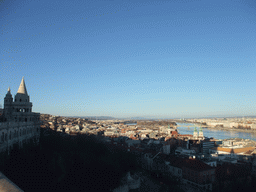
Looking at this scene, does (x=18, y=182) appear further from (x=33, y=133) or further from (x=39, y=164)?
(x=33, y=133)

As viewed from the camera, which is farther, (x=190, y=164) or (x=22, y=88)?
(x=190, y=164)

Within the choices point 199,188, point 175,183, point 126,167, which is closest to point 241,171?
point 199,188

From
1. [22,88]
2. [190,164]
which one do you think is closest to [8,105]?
[22,88]

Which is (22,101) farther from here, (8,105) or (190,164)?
(190,164)

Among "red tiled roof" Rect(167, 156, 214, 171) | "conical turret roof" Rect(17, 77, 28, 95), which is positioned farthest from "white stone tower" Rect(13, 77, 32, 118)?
"red tiled roof" Rect(167, 156, 214, 171)

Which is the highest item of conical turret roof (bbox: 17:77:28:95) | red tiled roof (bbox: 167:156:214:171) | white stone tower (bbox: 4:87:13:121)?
conical turret roof (bbox: 17:77:28:95)

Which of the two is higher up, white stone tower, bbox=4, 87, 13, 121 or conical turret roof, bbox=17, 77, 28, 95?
conical turret roof, bbox=17, 77, 28, 95

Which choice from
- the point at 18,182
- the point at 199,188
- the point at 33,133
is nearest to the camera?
the point at 18,182

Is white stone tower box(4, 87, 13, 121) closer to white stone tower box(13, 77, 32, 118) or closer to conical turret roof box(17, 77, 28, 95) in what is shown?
white stone tower box(13, 77, 32, 118)

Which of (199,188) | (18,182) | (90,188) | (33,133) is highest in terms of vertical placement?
(33,133)

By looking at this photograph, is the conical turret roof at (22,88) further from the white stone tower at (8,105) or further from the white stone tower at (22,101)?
the white stone tower at (8,105)

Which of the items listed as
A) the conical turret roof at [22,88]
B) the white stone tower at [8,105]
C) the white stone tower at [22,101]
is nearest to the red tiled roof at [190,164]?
the white stone tower at [22,101]
